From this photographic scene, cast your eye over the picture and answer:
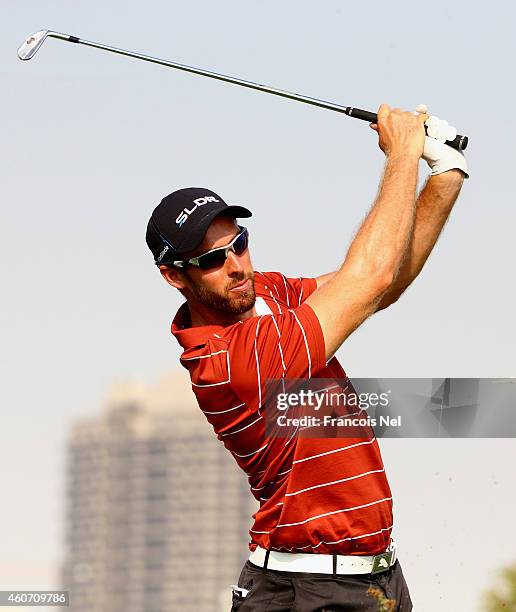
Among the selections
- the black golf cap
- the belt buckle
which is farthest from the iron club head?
the belt buckle

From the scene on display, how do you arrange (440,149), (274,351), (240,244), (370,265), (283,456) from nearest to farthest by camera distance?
1. (370,265)
2. (274,351)
3. (283,456)
4. (240,244)
5. (440,149)

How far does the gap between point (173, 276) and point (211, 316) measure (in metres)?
0.25

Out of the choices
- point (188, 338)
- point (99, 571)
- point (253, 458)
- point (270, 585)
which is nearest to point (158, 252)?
point (188, 338)

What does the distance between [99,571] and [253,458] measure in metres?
197

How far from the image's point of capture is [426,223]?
718 centimetres

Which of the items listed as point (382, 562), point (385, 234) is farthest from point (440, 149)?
point (382, 562)

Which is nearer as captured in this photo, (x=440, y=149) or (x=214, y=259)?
(x=214, y=259)

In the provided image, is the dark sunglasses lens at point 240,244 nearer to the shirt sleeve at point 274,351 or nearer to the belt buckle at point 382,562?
the shirt sleeve at point 274,351

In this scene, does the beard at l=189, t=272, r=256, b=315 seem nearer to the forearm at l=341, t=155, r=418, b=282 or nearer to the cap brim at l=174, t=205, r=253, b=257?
the cap brim at l=174, t=205, r=253, b=257

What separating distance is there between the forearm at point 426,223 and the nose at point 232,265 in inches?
33.4

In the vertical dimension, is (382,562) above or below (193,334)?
below

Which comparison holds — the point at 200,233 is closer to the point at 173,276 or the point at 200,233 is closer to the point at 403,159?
the point at 173,276

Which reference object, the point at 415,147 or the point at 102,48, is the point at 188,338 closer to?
the point at 415,147

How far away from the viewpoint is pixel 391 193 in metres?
6.18
